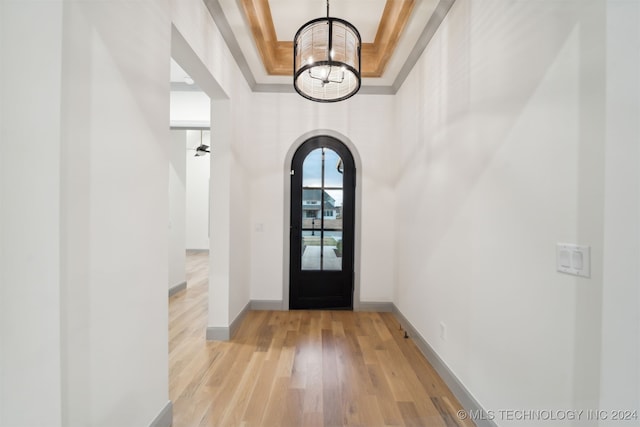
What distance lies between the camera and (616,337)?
824 millimetres

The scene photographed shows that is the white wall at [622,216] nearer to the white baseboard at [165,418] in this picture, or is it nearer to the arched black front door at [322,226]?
the white baseboard at [165,418]

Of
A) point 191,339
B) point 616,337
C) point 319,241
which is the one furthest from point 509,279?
point 191,339

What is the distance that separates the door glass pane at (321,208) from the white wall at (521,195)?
4.79ft

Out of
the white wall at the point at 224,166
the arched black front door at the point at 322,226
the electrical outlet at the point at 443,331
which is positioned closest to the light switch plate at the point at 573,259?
the electrical outlet at the point at 443,331

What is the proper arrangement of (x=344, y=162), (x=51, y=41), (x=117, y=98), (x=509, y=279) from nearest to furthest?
(x=51, y=41)
(x=117, y=98)
(x=509, y=279)
(x=344, y=162)

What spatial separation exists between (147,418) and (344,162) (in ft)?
9.82

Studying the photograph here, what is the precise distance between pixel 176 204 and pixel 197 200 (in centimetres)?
448

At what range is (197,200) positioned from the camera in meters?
8.45

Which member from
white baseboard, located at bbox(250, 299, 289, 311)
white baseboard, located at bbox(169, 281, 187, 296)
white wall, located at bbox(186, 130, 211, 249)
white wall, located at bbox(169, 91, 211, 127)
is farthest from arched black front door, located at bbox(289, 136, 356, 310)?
white wall, located at bbox(186, 130, 211, 249)


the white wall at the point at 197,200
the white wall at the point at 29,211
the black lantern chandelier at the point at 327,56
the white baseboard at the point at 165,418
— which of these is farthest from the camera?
the white wall at the point at 197,200

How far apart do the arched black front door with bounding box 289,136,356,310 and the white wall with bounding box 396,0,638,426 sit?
1406mm

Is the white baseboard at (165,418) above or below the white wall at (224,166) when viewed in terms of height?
below

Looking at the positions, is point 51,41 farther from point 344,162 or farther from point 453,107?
point 344,162

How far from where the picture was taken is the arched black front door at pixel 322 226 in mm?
3580
